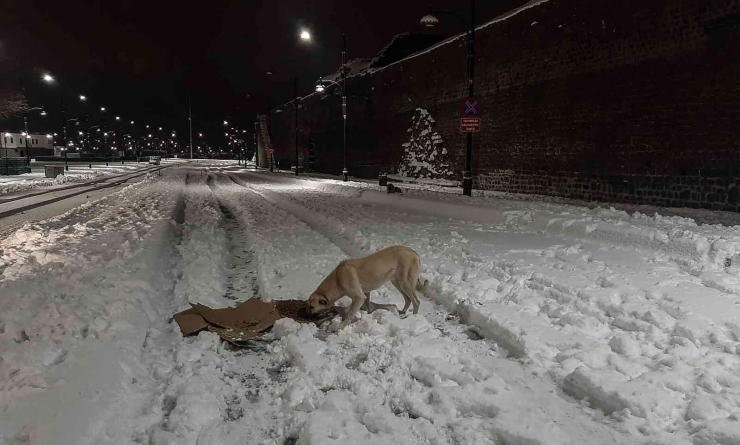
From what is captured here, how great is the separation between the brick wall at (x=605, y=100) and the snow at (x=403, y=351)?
632 cm

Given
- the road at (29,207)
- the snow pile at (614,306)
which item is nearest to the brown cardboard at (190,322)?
the snow pile at (614,306)

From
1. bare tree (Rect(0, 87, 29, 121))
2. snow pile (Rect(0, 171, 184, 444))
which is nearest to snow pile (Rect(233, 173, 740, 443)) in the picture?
snow pile (Rect(0, 171, 184, 444))

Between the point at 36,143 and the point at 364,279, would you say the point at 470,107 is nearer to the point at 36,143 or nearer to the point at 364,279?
the point at 364,279

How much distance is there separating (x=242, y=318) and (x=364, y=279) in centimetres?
164

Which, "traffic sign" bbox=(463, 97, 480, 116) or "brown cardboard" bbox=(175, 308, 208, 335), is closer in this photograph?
"brown cardboard" bbox=(175, 308, 208, 335)

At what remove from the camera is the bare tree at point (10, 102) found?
33688 mm

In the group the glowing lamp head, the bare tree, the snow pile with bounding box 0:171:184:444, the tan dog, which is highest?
the glowing lamp head

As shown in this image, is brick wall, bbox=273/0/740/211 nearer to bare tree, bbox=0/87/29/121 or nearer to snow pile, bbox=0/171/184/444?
snow pile, bbox=0/171/184/444

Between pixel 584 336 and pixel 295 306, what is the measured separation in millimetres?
3637

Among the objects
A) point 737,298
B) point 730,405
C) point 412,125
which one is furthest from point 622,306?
point 412,125

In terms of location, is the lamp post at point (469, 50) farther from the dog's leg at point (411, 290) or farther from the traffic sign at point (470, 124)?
the dog's leg at point (411, 290)

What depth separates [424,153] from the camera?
3231 cm

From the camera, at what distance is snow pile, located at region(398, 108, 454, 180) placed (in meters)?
30.3

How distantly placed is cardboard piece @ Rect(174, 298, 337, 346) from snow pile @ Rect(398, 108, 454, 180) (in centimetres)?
2410
